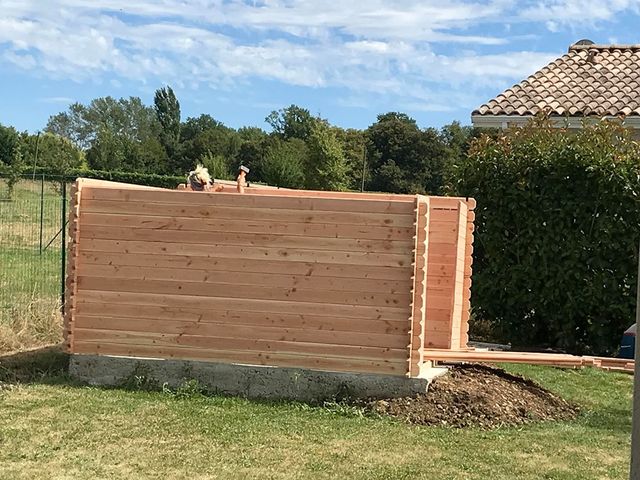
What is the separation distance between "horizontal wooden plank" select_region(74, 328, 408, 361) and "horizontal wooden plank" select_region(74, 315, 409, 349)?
3 centimetres

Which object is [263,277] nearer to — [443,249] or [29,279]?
[443,249]

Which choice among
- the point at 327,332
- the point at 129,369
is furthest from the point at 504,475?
the point at 129,369

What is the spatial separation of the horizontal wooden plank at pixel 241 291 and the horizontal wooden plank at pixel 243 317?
6.0 inches

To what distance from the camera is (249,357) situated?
8031 millimetres

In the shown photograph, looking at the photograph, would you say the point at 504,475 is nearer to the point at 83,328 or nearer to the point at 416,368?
the point at 416,368

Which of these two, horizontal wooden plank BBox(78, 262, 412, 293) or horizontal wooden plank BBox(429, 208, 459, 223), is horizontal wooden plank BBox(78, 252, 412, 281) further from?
horizontal wooden plank BBox(429, 208, 459, 223)

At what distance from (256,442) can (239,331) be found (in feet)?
5.80

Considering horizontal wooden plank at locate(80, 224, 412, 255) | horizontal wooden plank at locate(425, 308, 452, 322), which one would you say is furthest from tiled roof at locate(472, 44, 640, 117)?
horizontal wooden plank at locate(80, 224, 412, 255)

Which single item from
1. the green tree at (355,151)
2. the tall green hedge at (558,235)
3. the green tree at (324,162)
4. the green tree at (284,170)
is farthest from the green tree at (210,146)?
the tall green hedge at (558,235)

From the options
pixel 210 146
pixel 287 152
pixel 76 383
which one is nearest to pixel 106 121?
pixel 210 146

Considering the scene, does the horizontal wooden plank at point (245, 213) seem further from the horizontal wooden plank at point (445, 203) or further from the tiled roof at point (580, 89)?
the tiled roof at point (580, 89)

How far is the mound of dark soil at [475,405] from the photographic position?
7422 millimetres

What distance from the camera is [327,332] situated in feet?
25.8

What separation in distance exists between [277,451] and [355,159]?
63742 millimetres
